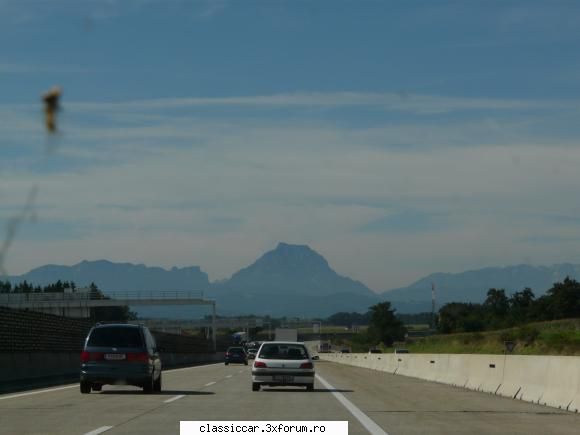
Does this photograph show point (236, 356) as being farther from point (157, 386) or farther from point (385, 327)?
point (385, 327)

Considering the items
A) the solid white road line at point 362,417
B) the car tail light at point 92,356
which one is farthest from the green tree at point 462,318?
the solid white road line at point 362,417

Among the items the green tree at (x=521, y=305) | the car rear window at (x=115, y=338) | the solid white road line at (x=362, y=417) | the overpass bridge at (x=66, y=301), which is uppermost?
the green tree at (x=521, y=305)

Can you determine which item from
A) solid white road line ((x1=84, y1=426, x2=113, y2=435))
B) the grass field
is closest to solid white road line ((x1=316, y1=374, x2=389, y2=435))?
solid white road line ((x1=84, y1=426, x2=113, y2=435))

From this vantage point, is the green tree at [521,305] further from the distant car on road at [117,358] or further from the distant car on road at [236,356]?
the distant car on road at [117,358]

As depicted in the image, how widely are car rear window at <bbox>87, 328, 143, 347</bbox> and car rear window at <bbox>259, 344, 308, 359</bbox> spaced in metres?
3.86

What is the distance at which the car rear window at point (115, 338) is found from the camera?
83.0 feet

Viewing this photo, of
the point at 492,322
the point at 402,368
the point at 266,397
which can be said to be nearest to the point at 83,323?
the point at 402,368

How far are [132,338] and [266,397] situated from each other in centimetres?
392

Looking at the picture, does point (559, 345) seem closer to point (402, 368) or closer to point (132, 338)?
point (402, 368)

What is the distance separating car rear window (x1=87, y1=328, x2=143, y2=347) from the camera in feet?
83.0

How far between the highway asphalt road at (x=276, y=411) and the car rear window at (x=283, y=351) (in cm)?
145

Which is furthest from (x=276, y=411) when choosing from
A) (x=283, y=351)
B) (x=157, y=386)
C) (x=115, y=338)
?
(x=283, y=351)

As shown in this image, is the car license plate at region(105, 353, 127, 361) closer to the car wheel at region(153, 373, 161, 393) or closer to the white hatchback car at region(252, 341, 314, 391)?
the car wheel at region(153, 373, 161, 393)

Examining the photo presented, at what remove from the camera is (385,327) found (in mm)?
195750
